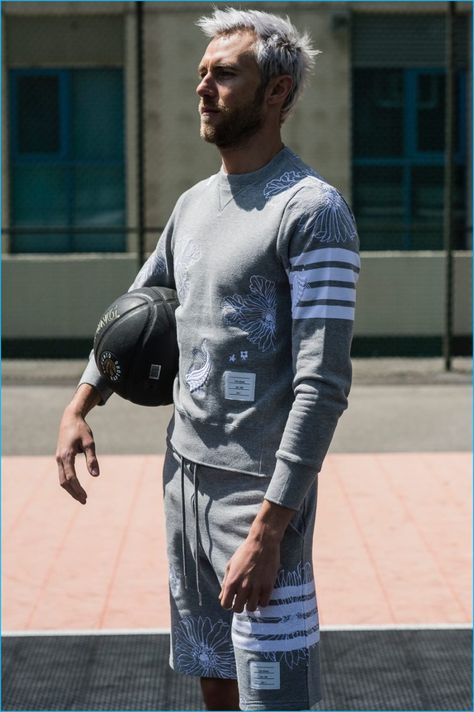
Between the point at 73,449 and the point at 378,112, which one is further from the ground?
the point at 378,112

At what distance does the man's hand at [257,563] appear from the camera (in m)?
2.41

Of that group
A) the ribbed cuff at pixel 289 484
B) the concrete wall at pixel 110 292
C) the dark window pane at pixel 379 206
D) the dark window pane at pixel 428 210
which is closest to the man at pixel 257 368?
the ribbed cuff at pixel 289 484

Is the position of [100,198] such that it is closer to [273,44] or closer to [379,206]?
[379,206]

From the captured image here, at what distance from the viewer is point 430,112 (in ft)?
46.5

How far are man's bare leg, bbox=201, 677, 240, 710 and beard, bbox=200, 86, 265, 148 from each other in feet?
4.00

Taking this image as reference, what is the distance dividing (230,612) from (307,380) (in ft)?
2.09

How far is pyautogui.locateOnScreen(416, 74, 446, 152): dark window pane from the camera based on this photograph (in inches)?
555

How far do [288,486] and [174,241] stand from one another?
2.43ft

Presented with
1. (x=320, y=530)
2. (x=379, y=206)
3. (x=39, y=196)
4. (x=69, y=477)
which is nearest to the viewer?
(x=69, y=477)

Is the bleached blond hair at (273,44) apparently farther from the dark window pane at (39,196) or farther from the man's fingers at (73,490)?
the dark window pane at (39,196)

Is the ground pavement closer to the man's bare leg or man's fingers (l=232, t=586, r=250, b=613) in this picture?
the man's bare leg

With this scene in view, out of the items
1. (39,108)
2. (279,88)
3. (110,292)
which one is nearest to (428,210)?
(110,292)

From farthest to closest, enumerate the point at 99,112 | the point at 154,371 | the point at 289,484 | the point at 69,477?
the point at 99,112
the point at 154,371
the point at 69,477
the point at 289,484

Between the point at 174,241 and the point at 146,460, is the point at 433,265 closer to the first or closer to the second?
the point at 146,460
